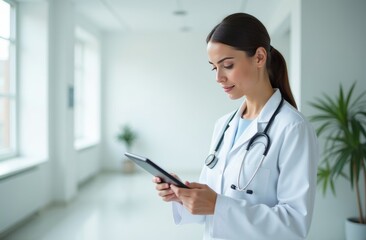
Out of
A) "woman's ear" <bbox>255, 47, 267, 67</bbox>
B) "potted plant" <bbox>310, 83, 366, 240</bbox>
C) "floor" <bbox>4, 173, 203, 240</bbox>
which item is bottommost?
"floor" <bbox>4, 173, 203, 240</bbox>

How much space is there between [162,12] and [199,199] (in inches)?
187

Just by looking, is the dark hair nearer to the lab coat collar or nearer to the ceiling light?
the lab coat collar

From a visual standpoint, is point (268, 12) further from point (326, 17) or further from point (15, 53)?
point (15, 53)

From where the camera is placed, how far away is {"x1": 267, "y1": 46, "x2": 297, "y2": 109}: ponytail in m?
1.21

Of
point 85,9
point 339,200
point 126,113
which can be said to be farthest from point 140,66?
point 339,200

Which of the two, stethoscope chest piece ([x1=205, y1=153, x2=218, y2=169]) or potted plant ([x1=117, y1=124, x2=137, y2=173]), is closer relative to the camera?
stethoscope chest piece ([x1=205, y1=153, x2=218, y2=169])

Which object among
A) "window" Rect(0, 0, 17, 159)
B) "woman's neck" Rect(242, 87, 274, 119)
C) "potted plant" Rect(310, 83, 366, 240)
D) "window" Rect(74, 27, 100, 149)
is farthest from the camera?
"window" Rect(74, 27, 100, 149)

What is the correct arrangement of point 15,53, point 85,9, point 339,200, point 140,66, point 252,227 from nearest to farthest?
point 252,227
point 339,200
point 15,53
point 85,9
point 140,66

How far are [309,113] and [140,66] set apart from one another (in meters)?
4.34

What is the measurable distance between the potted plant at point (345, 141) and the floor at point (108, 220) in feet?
4.81

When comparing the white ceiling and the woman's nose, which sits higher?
the white ceiling

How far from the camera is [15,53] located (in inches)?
163

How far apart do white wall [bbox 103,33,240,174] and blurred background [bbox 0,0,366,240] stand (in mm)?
21

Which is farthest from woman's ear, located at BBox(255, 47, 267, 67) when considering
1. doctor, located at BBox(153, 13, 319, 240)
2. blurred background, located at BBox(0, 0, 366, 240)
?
blurred background, located at BBox(0, 0, 366, 240)
